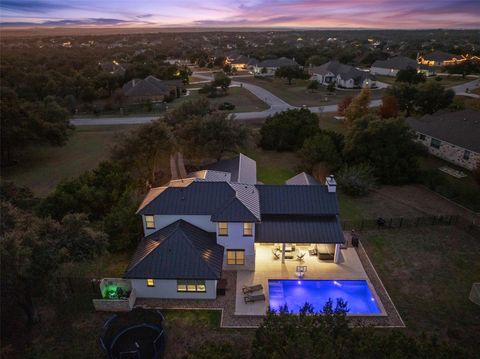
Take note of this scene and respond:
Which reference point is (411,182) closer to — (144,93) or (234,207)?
(234,207)

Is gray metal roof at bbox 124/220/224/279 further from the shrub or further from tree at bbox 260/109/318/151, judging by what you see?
tree at bbox 260/109/318/151

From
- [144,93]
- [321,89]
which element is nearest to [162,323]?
[144,93]

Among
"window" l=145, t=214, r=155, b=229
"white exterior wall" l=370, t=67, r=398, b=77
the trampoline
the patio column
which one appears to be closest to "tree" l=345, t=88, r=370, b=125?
the patio column

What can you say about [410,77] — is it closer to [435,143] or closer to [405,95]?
[405,95]

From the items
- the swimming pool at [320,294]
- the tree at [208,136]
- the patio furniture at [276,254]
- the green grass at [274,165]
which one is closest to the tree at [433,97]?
the green grass at [274,165]

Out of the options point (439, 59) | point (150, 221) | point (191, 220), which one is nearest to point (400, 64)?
point (439, 59)
